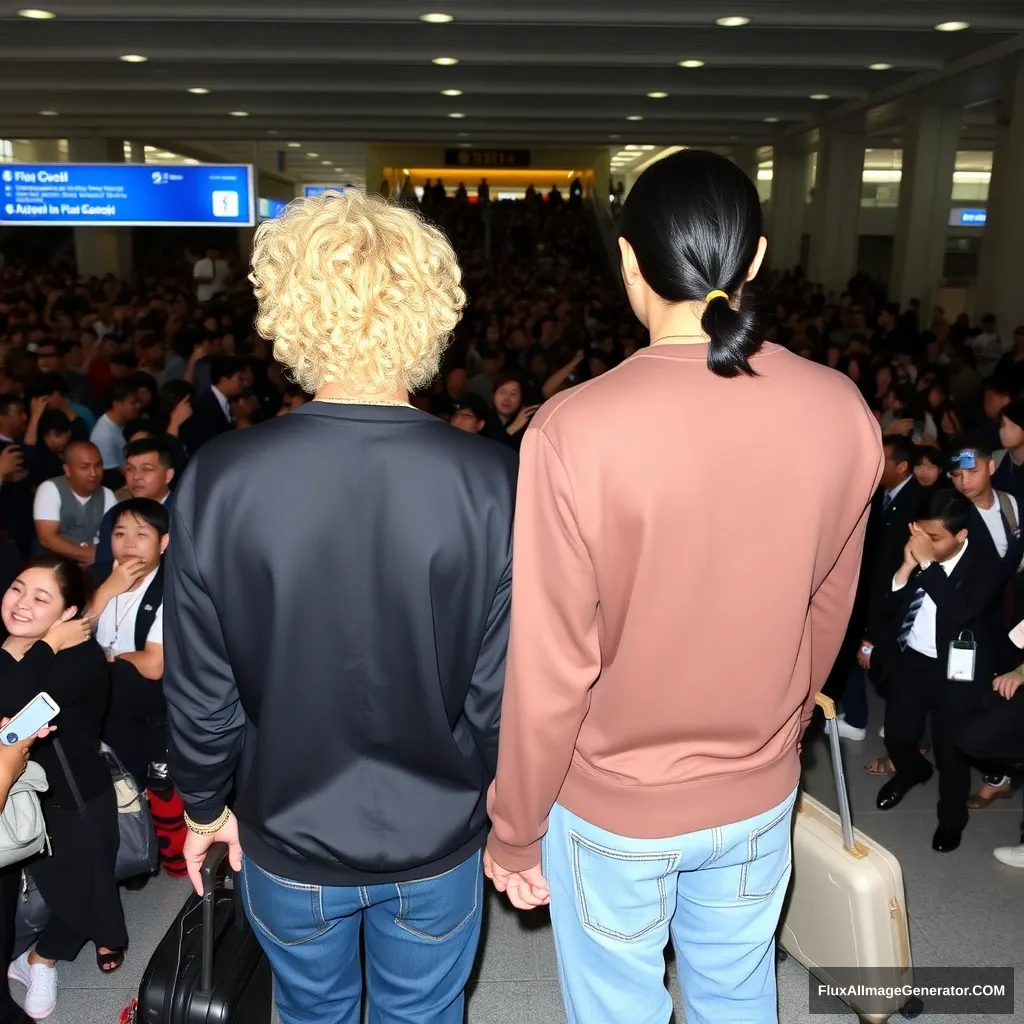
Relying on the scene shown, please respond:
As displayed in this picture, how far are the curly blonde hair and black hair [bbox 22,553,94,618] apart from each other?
167cm

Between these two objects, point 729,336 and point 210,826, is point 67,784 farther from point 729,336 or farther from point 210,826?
point 729,336

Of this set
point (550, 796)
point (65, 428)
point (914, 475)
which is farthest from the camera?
point (65, 428)

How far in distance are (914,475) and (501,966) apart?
3015 mm

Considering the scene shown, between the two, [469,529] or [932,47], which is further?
[932,47]

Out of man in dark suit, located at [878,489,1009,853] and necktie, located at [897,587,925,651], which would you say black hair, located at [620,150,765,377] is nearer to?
man in dark suit, located at [878,489,1009,853]

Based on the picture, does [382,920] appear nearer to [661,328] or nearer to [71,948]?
[661,328]

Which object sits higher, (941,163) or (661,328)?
(941,163)

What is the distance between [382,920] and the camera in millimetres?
1651

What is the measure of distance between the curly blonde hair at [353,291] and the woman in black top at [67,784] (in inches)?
61.7

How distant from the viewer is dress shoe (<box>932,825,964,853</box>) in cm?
362

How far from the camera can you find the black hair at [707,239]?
4.36 feet

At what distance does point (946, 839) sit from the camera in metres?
3.62

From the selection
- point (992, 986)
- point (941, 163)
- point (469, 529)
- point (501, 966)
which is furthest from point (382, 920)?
point (941, 163)

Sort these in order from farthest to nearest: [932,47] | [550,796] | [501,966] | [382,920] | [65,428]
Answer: [932,47] → [65,428] → [501,966] → [382,920] → [550,796]
